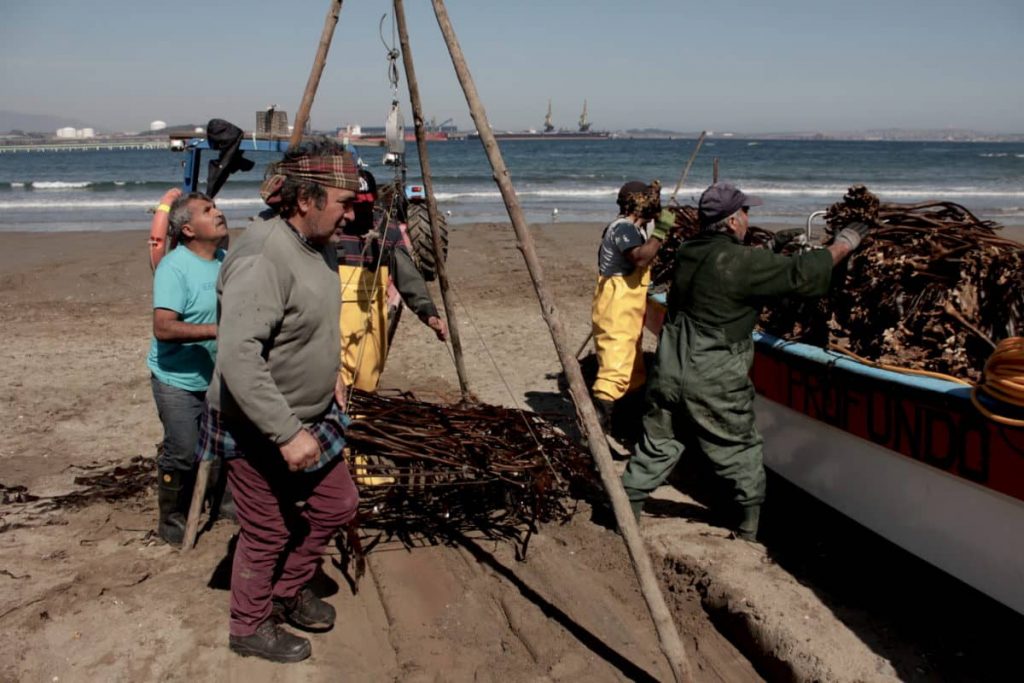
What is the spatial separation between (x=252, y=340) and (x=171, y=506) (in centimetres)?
208

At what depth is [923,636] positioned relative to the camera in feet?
12.4

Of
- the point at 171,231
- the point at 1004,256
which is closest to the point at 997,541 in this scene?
the point at 1004,256

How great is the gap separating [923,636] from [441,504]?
7.85ft

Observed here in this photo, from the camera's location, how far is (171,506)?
4609 millimetres

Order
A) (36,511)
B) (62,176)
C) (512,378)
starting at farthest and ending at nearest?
(62,176), (512,378), (36,511)

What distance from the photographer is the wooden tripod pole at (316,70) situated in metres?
4.80

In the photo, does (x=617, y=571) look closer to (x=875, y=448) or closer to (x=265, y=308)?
(x=875, y=448)

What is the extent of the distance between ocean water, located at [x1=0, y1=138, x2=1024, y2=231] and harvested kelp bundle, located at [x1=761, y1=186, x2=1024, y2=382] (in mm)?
13388

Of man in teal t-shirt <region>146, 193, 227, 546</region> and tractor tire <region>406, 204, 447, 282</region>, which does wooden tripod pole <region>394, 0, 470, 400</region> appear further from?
man in teal t-shirt <region>146, 193, 227, 546</region>

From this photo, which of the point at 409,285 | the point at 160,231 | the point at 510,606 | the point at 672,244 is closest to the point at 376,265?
the point at 409,285

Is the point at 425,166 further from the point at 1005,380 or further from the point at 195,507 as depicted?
the point at 1005,380

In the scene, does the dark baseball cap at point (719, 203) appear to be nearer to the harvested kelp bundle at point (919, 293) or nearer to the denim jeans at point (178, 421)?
the harvested kelp bundle at point (919, 293)

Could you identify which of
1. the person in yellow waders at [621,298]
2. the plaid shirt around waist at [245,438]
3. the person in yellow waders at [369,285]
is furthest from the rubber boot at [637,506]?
the plaid shirt around waist at [245,438]

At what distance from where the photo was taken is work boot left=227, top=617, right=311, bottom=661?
3.60 m
